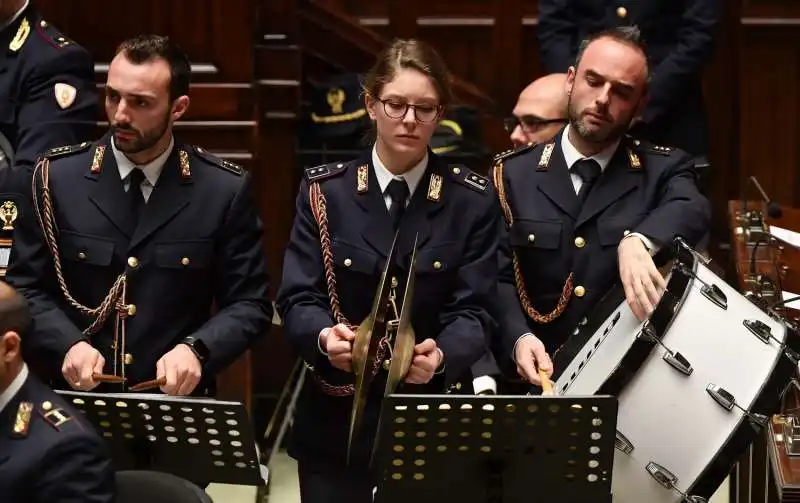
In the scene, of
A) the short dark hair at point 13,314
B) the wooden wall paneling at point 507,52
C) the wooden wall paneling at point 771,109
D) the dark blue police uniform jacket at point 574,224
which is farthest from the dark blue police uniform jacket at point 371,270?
the wooden wall paneling at point 771,109

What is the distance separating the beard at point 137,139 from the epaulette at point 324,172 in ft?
1.10

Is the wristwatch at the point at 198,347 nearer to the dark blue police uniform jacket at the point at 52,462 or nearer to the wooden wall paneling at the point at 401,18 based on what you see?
the dark blue police uniform jacket at the point at 52,462

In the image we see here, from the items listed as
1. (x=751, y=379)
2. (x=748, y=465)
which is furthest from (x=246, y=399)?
(x=751, y=379)

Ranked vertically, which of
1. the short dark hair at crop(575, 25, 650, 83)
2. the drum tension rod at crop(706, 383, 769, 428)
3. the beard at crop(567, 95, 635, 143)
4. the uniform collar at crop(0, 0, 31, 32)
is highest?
the short dark hair at crop(575, 25, 650, 83)

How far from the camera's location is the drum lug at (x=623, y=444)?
307cm

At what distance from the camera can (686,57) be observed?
477 centimetres

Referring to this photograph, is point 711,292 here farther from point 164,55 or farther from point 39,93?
point 39,93

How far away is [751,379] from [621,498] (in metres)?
0.36

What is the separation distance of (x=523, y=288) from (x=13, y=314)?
51.5 inches

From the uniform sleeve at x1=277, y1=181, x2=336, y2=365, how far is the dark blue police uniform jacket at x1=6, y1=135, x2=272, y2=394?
0.14 m

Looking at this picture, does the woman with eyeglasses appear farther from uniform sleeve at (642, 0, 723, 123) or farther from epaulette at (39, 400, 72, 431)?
uniform sleeve at (642, 0, 723, 123)

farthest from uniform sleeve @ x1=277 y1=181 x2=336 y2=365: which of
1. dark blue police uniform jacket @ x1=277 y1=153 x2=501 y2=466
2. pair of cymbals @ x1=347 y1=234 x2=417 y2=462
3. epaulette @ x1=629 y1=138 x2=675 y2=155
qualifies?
epaulette @ x1=629 y1=138 x2=675 y2=155

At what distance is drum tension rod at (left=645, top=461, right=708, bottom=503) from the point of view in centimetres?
305

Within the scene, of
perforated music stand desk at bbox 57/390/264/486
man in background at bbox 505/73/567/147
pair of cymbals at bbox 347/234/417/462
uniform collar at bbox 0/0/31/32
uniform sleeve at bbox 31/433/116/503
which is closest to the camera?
uniform sleeve at bbox 31/433/116/503
